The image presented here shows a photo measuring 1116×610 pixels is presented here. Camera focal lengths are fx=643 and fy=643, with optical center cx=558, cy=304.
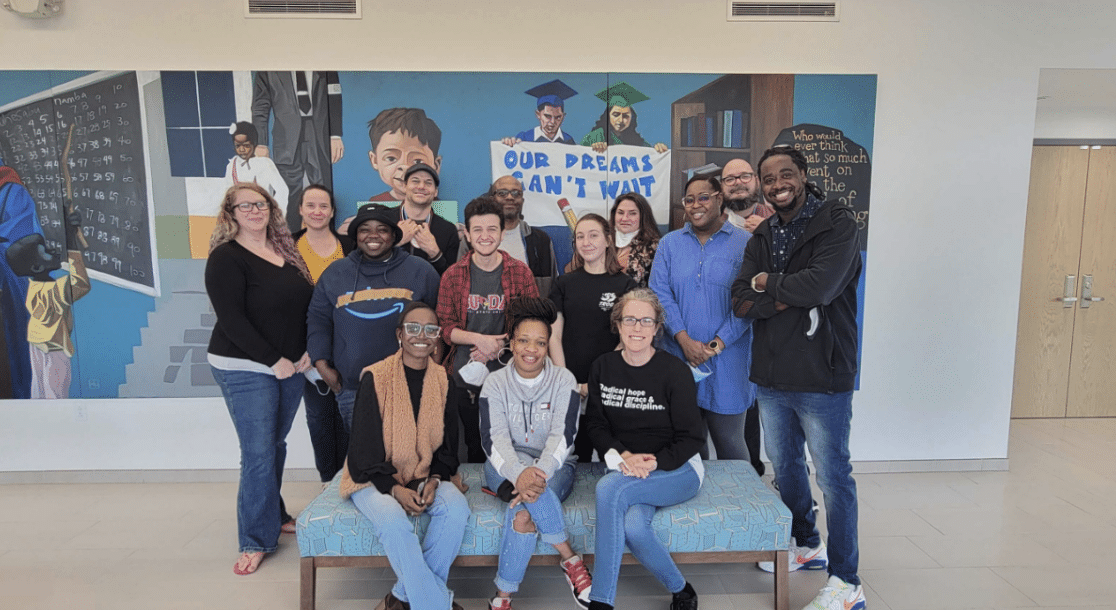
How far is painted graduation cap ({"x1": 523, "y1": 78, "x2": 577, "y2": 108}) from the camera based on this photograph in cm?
361

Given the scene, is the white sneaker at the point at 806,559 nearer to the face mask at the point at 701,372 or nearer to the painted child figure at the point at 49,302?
the face mask at the point at 701,372

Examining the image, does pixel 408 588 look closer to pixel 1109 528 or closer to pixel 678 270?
pixel 678 270

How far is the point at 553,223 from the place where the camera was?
145 inches

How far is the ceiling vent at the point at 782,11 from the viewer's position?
11.8 ft

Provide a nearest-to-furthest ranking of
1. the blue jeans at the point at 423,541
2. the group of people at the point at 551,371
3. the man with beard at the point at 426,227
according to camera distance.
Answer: the blue jeans at the point at 423,541, the group of people at the point at 551,371, the man with beard at the point at 426,227

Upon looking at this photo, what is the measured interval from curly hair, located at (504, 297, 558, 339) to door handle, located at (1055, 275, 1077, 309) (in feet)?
14.7

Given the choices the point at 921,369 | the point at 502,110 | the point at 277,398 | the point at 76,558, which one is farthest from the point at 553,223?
the point at 76,558

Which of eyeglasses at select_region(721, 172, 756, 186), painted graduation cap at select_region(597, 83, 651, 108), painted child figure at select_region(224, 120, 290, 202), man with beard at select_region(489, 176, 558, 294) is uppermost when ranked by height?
painted graduation cap at select_region(597, 83, 651, 108)

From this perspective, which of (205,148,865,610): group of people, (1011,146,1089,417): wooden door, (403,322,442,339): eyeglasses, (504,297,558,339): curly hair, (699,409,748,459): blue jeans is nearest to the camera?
(205,148,865,610): group of people

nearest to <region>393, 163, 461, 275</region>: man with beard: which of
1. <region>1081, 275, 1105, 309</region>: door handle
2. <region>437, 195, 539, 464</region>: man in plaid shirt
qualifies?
<region>437, 195, 539, 464</region>: man in plaid shirt

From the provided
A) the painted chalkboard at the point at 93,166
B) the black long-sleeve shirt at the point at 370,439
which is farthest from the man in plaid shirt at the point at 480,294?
the painted chalkboard at the point at 93,166

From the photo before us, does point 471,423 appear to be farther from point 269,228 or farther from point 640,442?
point 269,228

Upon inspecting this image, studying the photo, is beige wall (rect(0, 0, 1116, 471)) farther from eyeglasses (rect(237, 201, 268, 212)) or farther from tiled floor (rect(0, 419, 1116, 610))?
eyeglasses (rect(237, 201, 268, 212))

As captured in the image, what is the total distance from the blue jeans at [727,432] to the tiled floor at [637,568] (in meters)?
0.50
